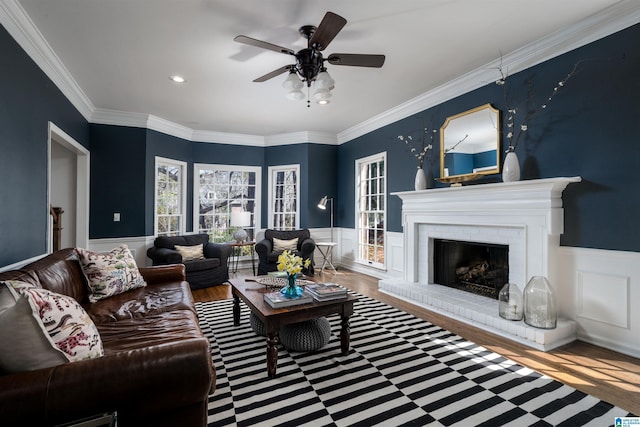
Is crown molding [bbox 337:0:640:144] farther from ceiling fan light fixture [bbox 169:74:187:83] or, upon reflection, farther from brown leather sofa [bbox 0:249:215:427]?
brown leather sofa [bbox 0:249:215:427]

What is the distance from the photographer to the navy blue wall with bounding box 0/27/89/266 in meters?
2.34

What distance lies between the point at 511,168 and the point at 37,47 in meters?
4.61

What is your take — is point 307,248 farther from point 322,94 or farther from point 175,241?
point 322,94

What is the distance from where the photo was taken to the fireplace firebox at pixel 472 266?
3555 millimetres

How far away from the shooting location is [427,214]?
13.7 feet

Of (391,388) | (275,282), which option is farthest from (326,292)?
(391,388)

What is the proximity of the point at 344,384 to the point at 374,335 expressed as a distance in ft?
2.95

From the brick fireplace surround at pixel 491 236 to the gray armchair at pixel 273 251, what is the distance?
1.54 metres

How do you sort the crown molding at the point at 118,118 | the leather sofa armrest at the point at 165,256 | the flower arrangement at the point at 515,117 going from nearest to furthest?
the flower arrangement at the point at 515,117 → the leather sofa armrest at the point at 165,256 → the crown molding at the point at 118,118

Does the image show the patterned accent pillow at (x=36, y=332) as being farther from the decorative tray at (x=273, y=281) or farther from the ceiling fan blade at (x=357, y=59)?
the ceiling fan blade at (x=357, y=59)

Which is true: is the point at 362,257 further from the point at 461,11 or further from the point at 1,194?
→ the point at 1,194

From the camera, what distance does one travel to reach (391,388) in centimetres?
208

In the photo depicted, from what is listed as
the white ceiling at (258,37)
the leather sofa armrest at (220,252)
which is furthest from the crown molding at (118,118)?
the leather sofa armrest at (220,252)

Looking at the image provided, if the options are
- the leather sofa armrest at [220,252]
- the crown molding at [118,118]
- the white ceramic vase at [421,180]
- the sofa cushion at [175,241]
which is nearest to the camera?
the white ceramic vase at [421,180]
